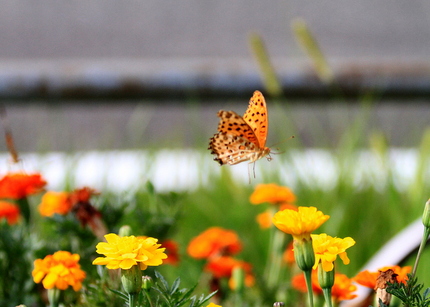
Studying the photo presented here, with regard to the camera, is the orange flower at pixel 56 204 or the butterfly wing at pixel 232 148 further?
the orange flower at pixel 56 204

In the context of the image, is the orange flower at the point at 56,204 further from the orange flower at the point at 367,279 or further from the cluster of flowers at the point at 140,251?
the orange flower at the point at 367,279

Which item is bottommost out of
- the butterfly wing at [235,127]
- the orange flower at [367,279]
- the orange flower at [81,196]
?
the orange flower at [367,279]

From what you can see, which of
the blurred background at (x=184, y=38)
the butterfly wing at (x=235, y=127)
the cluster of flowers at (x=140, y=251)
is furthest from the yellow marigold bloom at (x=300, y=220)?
the blurred background at (x=184, y=38)

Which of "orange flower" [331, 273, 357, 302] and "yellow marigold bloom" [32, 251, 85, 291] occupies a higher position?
"yellow marigold bloom" [32, 251, 85, 291]

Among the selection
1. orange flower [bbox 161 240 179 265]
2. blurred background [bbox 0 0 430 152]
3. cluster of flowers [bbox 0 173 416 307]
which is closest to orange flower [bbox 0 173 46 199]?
cluster of flowers [bbox 0 173 416 307]

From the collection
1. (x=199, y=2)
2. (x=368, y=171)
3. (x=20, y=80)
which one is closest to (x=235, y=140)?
(x=368, y=171)

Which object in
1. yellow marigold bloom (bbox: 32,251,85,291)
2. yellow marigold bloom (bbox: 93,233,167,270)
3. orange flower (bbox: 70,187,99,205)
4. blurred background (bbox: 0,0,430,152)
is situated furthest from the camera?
blurred background (bbox: 0,0,430,152)

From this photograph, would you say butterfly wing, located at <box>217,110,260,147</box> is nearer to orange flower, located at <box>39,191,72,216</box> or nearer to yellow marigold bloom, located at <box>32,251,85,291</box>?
yellow marigold bloom, located at <box>32,251,85,291</box>
